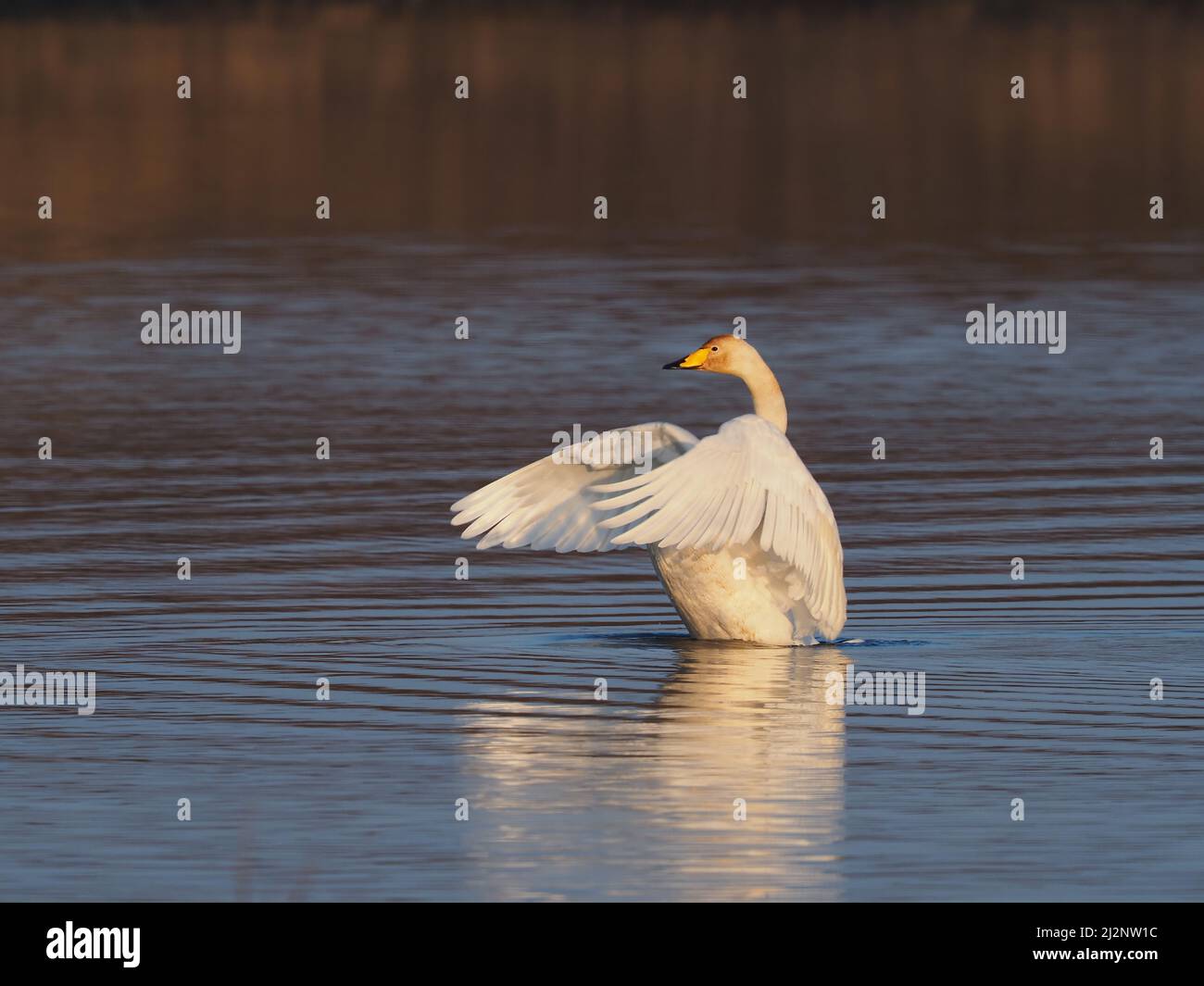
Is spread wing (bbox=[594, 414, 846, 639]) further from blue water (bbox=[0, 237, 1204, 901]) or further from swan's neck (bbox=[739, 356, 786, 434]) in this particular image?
swan's neck (bbox=[739, 356, 786, 434])

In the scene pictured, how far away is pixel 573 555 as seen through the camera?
1741 cm

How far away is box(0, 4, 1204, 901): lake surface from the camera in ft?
35.0

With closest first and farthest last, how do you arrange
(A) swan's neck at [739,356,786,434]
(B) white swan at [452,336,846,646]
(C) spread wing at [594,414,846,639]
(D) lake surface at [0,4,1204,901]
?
(D) lake surface at [0,4,1204,901], (C) spread wing at [594,414,846,639], (B) white swan at [452,336,846,646], (A) swan's neck at [739,356,786,434]

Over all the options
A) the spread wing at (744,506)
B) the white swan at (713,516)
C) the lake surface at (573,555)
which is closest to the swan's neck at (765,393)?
the white swan at (713,516)

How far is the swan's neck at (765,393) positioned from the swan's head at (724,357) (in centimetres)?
4

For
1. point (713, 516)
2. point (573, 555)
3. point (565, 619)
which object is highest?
point (713, 516)

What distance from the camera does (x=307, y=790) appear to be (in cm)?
1133

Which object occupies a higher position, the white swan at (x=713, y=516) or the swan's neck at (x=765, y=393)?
the swan's neck at (x=765, y=393)

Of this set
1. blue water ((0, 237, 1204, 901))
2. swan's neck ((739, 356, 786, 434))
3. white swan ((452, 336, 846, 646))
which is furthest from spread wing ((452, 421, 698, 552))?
swan's neck ((739, 356, 786, 434))

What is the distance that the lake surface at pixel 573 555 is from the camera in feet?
35.0

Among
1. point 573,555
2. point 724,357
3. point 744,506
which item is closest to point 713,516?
point 744,506

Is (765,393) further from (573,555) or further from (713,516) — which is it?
(573,555)

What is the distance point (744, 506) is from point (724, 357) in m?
1.94

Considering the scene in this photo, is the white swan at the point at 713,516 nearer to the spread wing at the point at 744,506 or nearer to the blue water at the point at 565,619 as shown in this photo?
the spread wing at the point at 744,506
